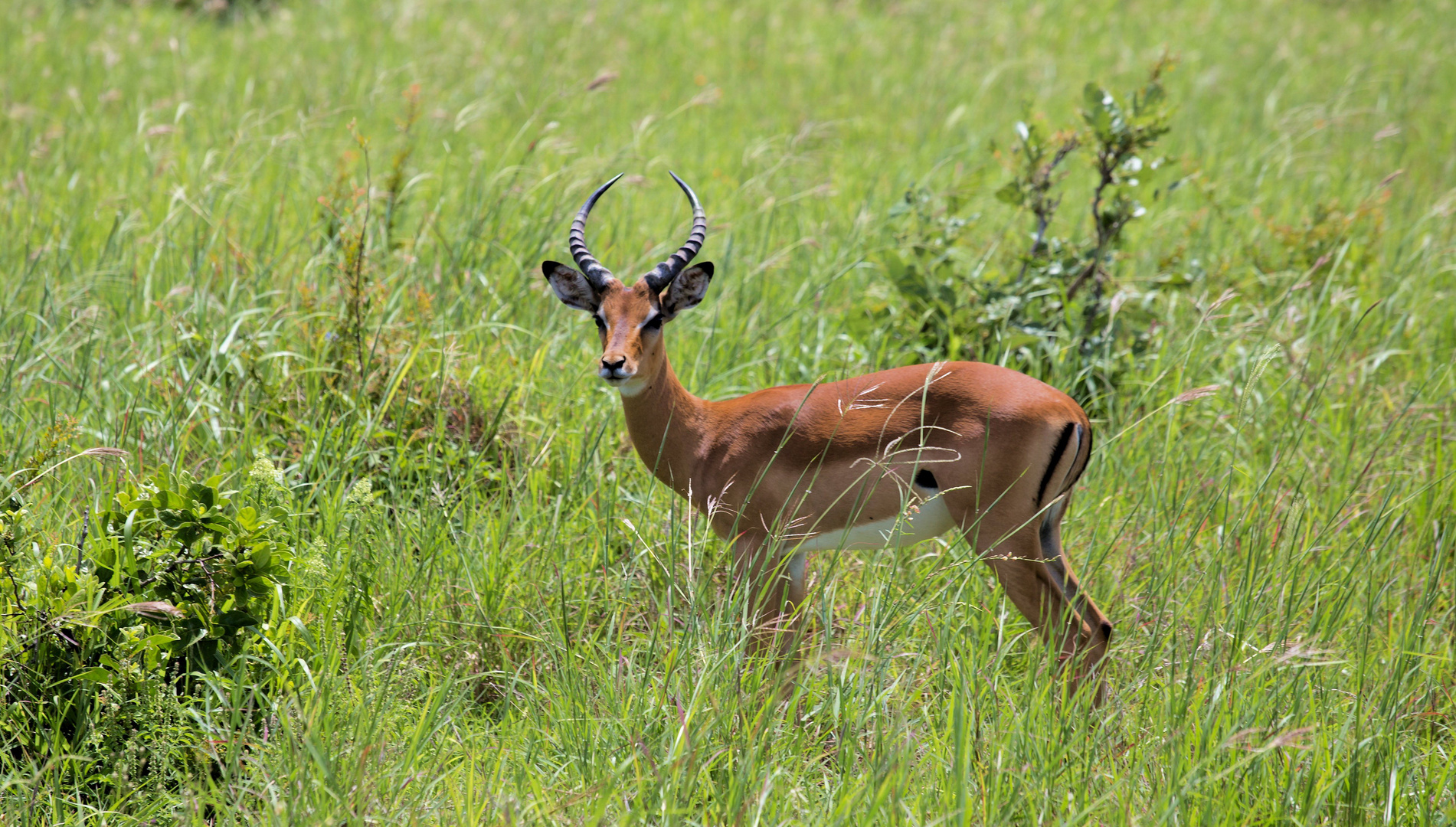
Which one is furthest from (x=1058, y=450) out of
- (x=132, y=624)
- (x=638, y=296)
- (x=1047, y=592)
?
(x=132, y=624)

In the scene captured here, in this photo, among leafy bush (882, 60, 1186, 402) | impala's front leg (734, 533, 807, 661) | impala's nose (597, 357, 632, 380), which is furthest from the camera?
leafy bush (882, 60, 1186, 402)

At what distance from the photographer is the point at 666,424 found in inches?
142

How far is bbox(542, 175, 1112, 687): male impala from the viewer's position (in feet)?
10.6

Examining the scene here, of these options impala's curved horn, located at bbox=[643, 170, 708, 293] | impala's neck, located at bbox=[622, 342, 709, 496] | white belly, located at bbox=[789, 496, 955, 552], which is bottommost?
white belly, located at bbox=[789, 496, 955, 552]

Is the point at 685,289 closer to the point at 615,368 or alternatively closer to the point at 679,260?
the point at 679,260

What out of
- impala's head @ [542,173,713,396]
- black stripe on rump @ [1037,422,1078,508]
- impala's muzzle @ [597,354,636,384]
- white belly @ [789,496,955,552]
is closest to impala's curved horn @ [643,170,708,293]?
impala's head @ [542,173,713,396]

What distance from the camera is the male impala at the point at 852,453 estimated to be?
3.24m

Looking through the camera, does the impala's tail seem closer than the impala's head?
Yes

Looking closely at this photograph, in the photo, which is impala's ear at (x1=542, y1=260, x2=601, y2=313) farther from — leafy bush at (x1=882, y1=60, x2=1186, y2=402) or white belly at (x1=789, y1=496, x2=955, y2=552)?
leafy bush at (x1=882, y1=60, x2=1186, y2=402)

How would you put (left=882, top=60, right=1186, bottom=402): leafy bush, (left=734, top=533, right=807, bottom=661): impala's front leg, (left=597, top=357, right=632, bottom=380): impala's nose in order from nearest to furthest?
(left=597, top=357, right=632, bottom=380): impala's nose → (left=734, top=533, right=807, bottom=661): impala's front leg → (left=882, top=60, right=1186, bottom=402): leafy bush

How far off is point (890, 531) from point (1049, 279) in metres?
2.03

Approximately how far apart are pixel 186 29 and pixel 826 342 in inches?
277

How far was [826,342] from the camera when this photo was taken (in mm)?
5043

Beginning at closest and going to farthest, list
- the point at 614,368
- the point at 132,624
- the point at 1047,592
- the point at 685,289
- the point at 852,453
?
the point at 132,624 → the point at 614,368 → the point at 1047,592 → the point at 852,453 → the point at 685,289
